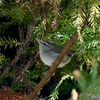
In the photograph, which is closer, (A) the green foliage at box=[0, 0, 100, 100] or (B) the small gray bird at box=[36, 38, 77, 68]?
(A) the green foliage at box=[0, 0, 100, 100]

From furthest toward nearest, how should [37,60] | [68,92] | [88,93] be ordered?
[68,92] < [37,60] < [88,93]

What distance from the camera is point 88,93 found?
472 millimetres

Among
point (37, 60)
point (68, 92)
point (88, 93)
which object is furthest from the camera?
point (68, 92)

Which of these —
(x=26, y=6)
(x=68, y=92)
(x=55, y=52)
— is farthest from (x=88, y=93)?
(x=68, y=92)

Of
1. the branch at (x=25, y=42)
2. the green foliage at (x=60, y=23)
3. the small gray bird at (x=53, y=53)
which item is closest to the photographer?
the green foliage at (x=60, y=23)

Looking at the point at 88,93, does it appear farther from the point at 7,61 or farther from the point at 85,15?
the point at 7,61

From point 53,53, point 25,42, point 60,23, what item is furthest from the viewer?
point 53,53

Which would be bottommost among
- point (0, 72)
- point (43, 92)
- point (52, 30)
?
point (43, 92)

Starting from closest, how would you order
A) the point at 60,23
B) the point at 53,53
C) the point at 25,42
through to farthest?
the point at 25,42
the point at 60,23
the point at 53,53

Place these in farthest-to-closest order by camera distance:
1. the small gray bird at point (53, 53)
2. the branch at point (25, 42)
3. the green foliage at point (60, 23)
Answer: the small gray bird at point (53, 53) → the branch at point (25, 42) → the green foliage at point (60, 23)

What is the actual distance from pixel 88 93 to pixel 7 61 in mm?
834

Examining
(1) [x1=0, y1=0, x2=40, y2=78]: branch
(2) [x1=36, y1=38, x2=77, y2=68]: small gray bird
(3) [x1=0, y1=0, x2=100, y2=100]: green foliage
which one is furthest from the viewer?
(2) [x1=36, y1=38, x2=77, y2=68]: small gray bird

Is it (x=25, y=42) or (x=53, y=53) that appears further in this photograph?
(x=53, y=53)

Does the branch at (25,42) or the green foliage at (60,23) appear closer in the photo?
the green foliage at (60,23)
